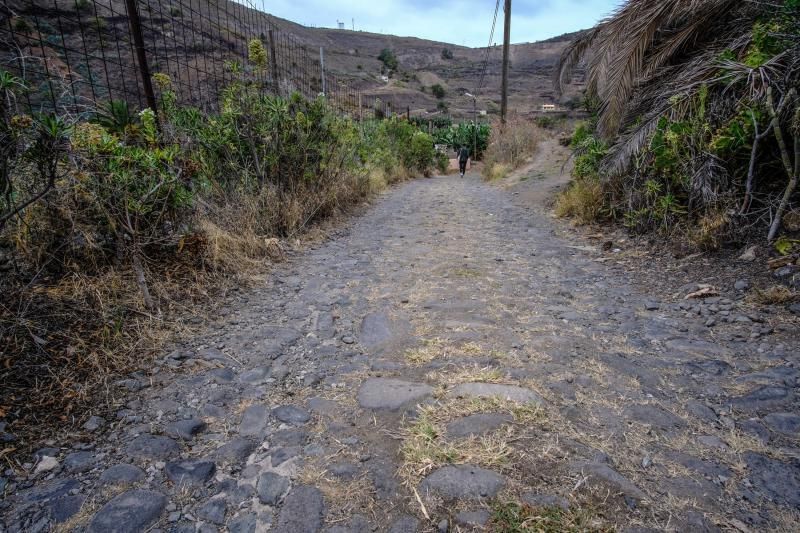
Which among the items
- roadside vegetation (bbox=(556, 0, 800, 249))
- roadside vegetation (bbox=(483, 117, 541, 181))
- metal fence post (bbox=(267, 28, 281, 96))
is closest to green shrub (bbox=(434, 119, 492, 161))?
roadside vegetation (bbox=(483, 117, 541, 181))

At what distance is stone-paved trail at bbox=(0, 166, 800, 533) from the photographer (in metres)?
1.34

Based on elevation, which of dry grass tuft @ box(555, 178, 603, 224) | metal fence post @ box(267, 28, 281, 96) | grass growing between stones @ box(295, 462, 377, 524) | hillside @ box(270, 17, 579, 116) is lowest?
grass growing between stones @ box(295, 462, 377, 524)

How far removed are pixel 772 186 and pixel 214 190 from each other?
5184 millimetres

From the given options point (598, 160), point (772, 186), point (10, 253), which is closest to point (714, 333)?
point (772, 186)

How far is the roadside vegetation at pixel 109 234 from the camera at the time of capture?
6.17 feet

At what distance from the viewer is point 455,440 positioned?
63.4 inches

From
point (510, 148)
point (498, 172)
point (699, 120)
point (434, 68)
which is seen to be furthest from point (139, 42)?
point (434, 68)

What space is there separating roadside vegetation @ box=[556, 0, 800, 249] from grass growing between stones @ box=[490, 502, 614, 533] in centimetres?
310

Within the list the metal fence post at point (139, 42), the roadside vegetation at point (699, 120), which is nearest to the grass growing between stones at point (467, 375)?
the roadside vegetation at point (699, 120)

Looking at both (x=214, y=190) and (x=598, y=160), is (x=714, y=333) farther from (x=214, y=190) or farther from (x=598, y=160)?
(x=214, y=190)

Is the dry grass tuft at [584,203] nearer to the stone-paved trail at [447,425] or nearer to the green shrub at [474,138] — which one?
the stone-paved trail at [447,425]

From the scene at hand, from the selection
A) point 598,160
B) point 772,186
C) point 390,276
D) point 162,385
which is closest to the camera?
point 162,385

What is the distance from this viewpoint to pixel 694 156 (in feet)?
12.1

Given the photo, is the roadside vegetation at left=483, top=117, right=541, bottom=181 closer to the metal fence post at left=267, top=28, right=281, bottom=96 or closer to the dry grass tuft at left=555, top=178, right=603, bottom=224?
the dry grass tuft at left=555, top=178, right=603, bottom=224
